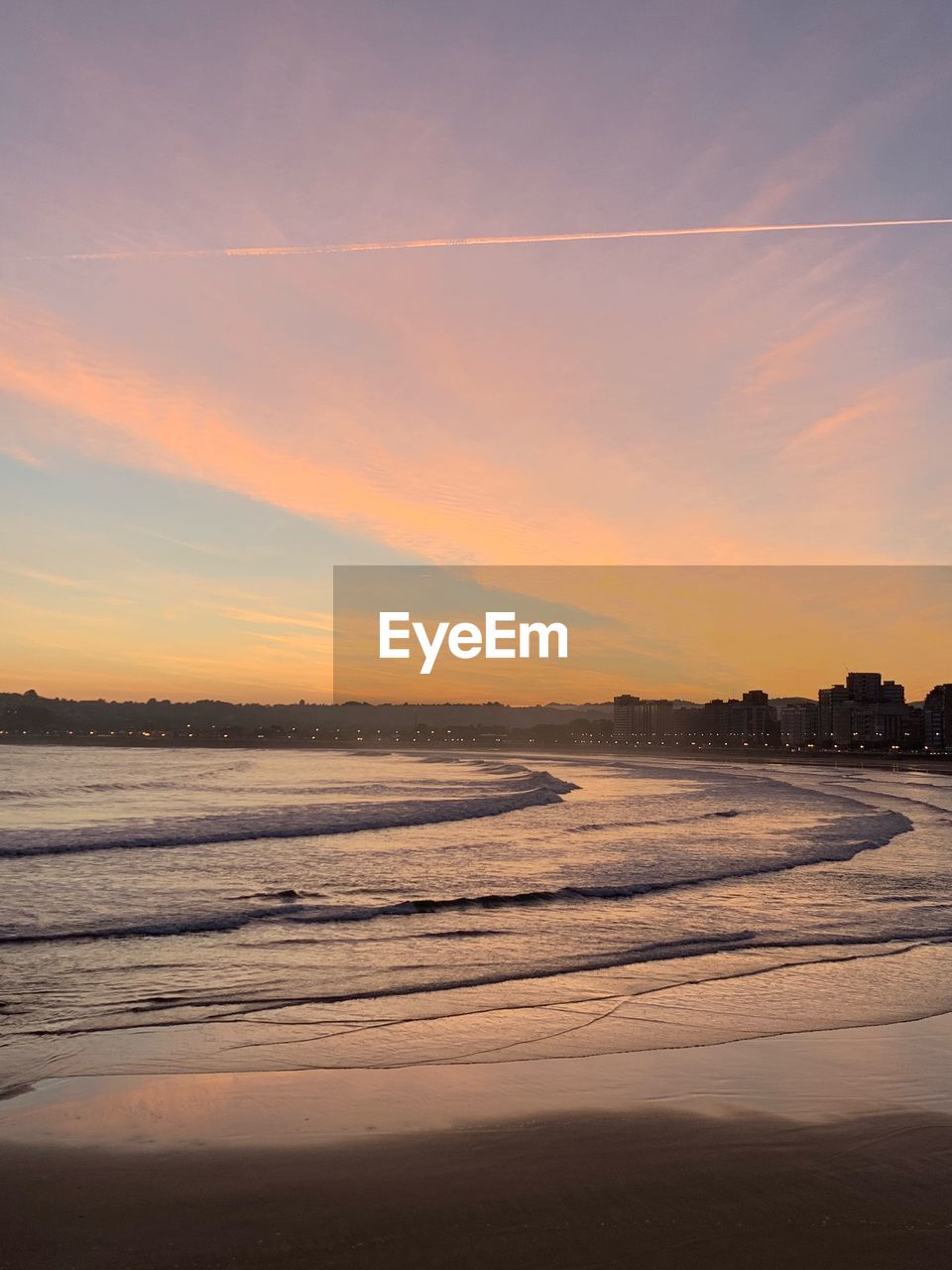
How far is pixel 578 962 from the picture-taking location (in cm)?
1366

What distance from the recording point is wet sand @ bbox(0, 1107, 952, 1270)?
17.8 ft

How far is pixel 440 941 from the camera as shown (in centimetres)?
1510

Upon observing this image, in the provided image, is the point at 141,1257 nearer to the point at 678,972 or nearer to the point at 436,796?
the point at 678,972

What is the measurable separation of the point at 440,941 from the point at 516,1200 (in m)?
9.04

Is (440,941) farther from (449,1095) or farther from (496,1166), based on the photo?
(496,1166)

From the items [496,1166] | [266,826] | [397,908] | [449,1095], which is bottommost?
[266,826]

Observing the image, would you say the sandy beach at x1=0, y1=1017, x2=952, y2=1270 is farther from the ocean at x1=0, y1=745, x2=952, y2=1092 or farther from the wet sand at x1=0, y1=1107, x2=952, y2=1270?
the ocean at x1=0, y1=745, x2=952, y2=1092

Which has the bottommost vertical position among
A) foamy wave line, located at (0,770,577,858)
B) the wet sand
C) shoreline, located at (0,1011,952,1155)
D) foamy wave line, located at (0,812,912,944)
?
foamy wave line, located at (0,770,577,858)

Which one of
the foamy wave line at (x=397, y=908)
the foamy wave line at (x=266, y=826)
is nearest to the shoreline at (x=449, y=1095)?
the foamy wave line at (x=397, y=908)

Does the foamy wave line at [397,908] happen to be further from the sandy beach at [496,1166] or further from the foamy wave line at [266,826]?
the foamy wave line at [266,826]

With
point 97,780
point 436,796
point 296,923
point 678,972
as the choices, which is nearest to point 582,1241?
point 678,972

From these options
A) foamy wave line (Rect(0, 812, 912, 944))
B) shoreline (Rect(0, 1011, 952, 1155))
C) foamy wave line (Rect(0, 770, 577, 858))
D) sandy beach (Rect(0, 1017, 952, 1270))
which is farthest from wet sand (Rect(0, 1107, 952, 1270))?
foamy wave line (Rect(0, 770, 577, 858))

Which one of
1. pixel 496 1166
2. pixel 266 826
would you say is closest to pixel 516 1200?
pixel 496 1166

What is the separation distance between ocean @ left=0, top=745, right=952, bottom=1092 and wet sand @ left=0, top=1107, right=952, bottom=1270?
221 centimetres
